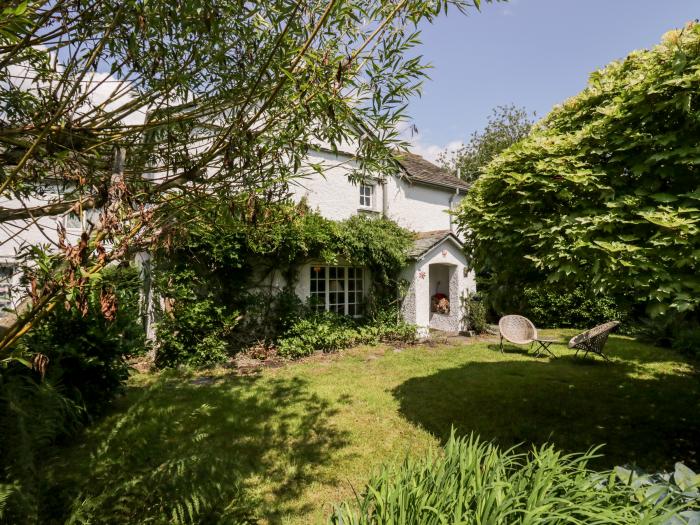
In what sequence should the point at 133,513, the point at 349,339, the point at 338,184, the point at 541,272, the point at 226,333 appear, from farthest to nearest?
the point at 338,184 → the point at 349,339 → the point at 226,333 → the point at 541,272 → the point at 133,513

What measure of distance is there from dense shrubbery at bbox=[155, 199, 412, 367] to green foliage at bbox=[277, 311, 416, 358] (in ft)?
0.10

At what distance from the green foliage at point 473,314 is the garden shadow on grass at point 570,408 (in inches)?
196

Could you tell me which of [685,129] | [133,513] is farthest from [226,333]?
[685,129]

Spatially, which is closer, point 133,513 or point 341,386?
point 133,513

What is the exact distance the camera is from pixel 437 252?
13.9 meters

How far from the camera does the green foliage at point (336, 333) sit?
10.3 metres

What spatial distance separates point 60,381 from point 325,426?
3.61 meters

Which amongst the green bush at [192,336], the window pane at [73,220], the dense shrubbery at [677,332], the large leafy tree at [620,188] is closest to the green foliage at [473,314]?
the dense shrubbery at [677,332]

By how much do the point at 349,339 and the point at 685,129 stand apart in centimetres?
922

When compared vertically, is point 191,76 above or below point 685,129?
above

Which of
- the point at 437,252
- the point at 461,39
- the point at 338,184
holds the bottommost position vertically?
the point at 437,252

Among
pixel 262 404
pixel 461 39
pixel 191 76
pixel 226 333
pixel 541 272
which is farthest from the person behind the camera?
pixel 226 333

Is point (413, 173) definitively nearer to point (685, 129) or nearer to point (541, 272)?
point (541, 272)

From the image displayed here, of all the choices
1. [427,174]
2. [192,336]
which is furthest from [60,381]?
[427,174]
